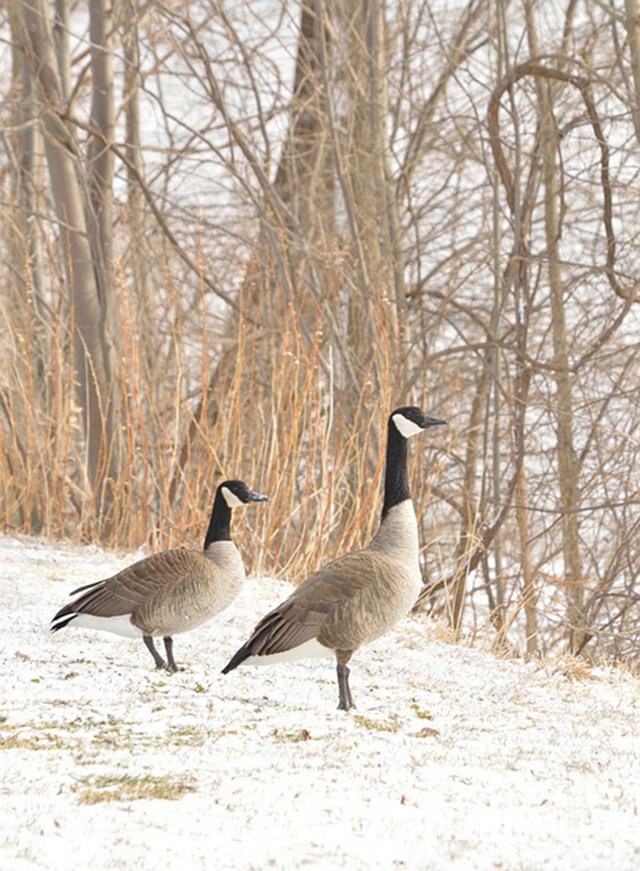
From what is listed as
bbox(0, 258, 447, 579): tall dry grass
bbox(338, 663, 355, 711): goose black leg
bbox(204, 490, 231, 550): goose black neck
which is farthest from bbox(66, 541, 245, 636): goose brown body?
bbox(0, 258, 447, 579): tall dry grass

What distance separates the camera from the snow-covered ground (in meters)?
2.59

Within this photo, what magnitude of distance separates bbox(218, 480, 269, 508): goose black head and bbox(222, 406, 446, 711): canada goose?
0.66m

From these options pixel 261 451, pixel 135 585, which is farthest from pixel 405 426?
pixel 261 451

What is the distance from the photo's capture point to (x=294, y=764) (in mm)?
3244

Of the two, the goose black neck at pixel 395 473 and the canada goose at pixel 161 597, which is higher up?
the goose black neck at pixel 395 473

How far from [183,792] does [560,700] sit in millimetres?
2321

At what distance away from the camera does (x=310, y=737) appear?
3.57m

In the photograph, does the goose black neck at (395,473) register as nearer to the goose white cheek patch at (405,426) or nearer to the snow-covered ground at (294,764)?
the goose white cheek patch at (405,426)

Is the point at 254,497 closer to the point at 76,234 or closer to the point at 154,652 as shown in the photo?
the point at 154,652

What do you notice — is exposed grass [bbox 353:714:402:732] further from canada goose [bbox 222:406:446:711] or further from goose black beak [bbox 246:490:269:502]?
goose black beak [bbox 246:490:269:502]

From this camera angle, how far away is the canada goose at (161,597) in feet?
13.5

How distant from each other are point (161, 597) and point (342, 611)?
694mm

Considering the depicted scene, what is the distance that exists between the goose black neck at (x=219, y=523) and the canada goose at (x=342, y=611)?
2.12ft

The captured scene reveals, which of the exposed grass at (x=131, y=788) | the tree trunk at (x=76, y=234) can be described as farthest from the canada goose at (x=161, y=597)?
the tree trunk at (x=76, y=234)
